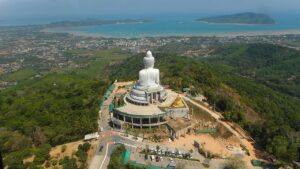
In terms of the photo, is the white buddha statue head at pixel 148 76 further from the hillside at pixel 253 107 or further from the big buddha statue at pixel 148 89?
the hillside at pixel 253 107

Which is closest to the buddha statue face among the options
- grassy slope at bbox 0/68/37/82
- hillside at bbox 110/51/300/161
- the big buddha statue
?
the big buddha statue

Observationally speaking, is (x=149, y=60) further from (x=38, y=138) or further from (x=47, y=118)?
(x=38, y=138)

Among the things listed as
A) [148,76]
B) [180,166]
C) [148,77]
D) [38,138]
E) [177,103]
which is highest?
[148,76]

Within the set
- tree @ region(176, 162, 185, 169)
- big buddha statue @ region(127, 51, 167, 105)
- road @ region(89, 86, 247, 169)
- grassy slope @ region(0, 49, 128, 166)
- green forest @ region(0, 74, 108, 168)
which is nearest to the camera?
tree @ region(176, 162, 185, 169)

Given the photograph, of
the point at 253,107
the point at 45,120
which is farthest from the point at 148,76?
the point at 253,107

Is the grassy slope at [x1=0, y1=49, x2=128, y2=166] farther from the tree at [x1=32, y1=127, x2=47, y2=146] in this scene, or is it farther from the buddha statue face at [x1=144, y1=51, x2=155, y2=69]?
the buddha statue face at [x1=144, y1=51, x2=155, y2=69]
